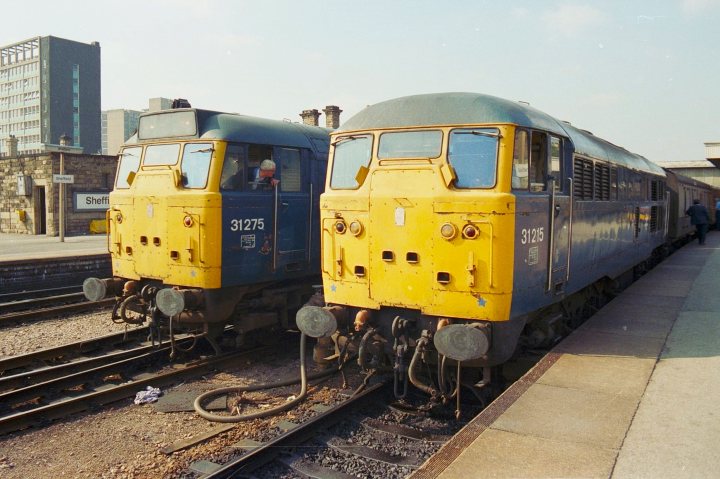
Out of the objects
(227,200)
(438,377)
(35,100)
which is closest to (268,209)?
(227,200)

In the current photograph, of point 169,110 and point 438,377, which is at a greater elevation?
point 169,110

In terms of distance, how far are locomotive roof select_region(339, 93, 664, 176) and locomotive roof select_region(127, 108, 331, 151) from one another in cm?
216

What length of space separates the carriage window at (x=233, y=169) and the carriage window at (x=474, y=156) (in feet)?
11.6

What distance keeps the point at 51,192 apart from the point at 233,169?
2012 centimetres

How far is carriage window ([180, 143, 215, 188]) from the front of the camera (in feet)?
27.7

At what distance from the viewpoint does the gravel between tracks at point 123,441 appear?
5.64 m

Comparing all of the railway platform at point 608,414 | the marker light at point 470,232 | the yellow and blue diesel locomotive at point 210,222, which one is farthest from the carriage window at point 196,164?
the railway platform at point 608,414

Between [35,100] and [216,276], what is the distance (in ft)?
324

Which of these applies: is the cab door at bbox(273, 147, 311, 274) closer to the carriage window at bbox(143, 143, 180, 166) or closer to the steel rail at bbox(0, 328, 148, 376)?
the carriage window at bbox(143, 143, 180, 166)

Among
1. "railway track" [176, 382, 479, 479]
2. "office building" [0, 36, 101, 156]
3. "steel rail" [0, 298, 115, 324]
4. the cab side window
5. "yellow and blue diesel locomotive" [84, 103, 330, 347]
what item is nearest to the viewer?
"railway track" [176, 382, 479, 479]

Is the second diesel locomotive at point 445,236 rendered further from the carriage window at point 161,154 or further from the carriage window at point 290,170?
the carriage window at point 161,154

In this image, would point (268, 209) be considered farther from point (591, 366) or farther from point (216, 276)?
point (591, 366)

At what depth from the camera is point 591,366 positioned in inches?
259

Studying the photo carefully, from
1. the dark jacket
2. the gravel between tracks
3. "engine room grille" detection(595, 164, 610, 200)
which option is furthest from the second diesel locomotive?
the dark jacket
